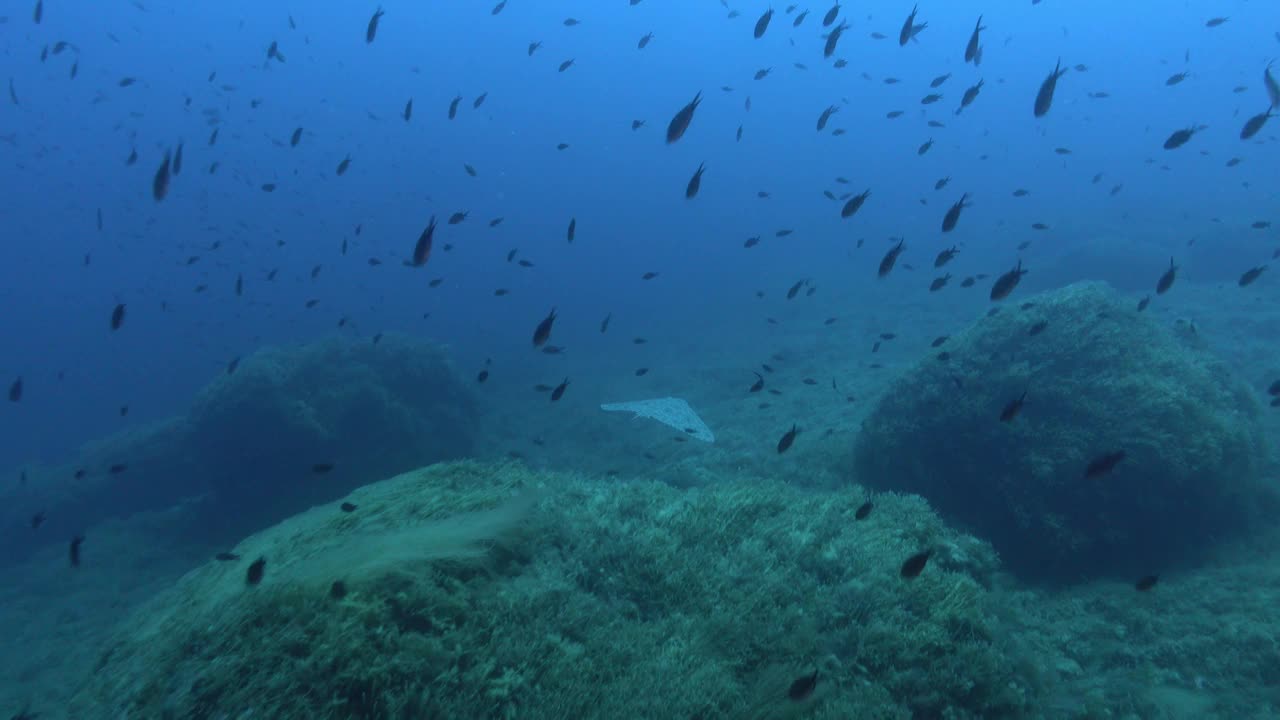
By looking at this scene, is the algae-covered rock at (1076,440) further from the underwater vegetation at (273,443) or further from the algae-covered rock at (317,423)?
the underwater vegetation at (273,443)

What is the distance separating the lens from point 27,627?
40.2ft

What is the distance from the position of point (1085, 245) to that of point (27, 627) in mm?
40624

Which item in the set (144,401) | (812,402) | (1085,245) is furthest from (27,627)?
(1085,245)

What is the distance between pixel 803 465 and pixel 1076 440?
14.5 ft

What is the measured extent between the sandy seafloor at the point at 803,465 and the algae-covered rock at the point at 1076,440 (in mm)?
677

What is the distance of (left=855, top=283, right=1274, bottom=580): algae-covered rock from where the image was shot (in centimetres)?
802

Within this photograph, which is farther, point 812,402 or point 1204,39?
point 1204,39

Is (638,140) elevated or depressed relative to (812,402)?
elevated

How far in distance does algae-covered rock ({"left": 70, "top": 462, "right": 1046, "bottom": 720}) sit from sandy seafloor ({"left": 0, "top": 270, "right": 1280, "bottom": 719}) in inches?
79.5

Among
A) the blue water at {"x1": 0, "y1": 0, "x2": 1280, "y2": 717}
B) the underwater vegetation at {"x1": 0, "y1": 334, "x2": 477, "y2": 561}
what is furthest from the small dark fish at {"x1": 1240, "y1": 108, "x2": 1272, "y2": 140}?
the underwater vegetation at {"x1": 0, "y1": 334, "x2": 477, "y2": 561}

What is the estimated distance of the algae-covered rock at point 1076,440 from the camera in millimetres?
8016

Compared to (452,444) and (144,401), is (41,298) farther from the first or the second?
(452,444)

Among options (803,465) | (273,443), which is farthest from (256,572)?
(273,443)

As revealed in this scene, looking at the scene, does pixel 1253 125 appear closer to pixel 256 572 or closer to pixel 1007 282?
pixel 1007 282
